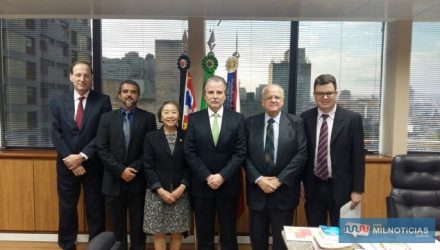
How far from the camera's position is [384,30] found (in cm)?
375

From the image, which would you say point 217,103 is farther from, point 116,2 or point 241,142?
point 116,2

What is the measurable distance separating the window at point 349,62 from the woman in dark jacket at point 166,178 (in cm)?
188

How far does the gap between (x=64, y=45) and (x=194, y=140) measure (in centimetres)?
228

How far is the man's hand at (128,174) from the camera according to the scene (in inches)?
104

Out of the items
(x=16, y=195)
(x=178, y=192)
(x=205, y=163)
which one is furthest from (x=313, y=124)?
(x=16, y=195)

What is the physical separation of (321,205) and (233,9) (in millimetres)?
1912

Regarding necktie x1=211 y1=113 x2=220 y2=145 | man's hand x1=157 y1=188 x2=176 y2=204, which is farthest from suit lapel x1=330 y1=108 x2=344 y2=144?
man's hand x1=157 y1=188 x2=176 y2=204

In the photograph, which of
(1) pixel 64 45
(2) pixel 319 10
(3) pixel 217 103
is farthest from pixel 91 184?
(2) pixel 319 10

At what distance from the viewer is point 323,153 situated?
239 centimetres

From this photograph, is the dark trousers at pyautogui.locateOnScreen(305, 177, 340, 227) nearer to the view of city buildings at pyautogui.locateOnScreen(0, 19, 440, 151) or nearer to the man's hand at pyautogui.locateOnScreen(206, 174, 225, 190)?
the man's hand at pyautogui.locateOnScreen(206, 174, 225, 190)

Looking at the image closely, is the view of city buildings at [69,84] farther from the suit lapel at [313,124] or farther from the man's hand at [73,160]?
the suit lapel at [313,124]

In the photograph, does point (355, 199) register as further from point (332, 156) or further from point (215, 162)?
point (215, 162)

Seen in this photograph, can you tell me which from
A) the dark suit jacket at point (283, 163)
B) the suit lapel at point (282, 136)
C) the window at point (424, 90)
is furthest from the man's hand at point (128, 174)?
the window at point (424, 90)

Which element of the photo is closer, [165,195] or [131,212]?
[165,195]
